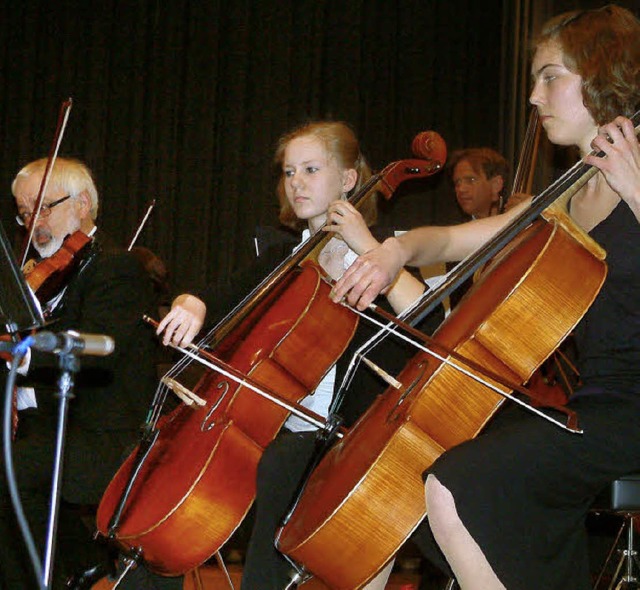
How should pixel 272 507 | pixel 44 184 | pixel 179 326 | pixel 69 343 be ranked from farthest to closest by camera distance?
pixel 44 184 → pixel 179 326 → pixel 272 507 → pixel 69 343

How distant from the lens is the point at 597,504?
68.3 inches

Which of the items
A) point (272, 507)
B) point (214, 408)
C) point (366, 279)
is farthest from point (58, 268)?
point (366, 279)

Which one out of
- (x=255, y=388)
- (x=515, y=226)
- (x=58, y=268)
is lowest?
(x=255, y=388)

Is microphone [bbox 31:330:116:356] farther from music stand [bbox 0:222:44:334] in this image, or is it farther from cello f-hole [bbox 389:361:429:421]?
cello f-hole [bbox 389:361:429:421]

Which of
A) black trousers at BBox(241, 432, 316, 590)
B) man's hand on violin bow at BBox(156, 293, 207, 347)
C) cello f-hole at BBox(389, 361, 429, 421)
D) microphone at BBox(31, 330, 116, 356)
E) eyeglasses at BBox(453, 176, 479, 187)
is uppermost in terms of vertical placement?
eyeglasses at BBox(453, 176, 479, 187)

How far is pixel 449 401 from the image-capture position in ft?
5.27

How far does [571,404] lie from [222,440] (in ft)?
2.65

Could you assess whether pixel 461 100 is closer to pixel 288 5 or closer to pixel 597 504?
pixel 288 5

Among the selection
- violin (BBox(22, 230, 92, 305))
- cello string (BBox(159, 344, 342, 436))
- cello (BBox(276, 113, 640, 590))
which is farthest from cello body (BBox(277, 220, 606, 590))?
violin (BBox(22, 230, 92, 305))

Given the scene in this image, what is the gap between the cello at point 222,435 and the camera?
2.05m

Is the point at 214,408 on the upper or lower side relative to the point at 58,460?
lower

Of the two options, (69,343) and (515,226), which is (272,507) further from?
(69,343)

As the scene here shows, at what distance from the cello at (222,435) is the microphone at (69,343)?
860 millimetres

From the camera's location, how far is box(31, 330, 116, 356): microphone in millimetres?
1148
